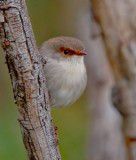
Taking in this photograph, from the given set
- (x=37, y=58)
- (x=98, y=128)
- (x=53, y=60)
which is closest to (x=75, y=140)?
(x=98, y=128)

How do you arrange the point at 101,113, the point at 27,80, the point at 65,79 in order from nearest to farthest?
the point at 27,80, the point at 65,79, the point at 101,113

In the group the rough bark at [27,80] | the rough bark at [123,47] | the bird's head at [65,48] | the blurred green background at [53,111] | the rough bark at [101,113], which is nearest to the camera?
the rough bark at [27,80]

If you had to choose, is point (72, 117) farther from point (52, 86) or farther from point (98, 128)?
point (52, 86)

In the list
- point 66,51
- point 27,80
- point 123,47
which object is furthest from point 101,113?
point 27,80

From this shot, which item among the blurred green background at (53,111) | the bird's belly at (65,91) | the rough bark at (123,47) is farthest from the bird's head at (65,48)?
the blurred green background at (53,111)

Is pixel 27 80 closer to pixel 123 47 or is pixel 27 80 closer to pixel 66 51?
pixel 66 51

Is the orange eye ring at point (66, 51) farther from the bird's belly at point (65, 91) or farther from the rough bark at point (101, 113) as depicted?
the rough bark at point (101, 113)
